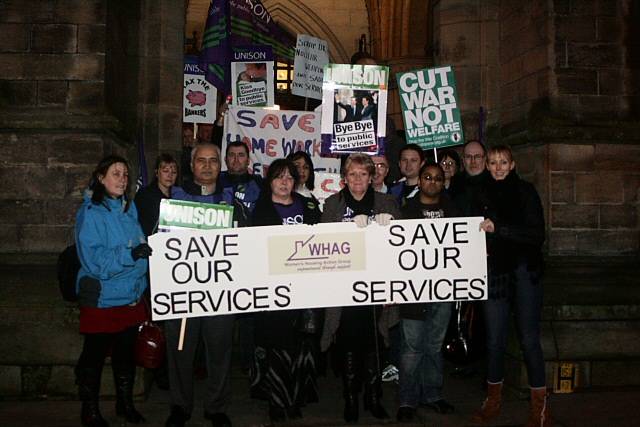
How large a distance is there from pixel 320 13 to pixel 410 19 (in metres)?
3.11

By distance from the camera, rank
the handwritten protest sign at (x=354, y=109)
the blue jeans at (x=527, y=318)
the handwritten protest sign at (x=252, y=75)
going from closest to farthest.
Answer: the blue jeans at (x=527, y=318), the handwritten protest sign at (x=354, y=109), the handwritten protest sign at (x=252, y=75)

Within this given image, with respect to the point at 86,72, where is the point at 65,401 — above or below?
below

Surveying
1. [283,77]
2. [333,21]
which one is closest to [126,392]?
[333,21]

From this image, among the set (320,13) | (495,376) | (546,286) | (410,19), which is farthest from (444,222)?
(320,13)

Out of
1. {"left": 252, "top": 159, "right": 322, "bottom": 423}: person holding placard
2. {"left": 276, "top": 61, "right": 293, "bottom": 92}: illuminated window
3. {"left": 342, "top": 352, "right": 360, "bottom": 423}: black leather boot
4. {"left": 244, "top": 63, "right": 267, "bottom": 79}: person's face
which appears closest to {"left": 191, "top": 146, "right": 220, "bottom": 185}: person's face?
{"left": 252, "top": 159, "right": 322, "bottom": 423}: person holding placard

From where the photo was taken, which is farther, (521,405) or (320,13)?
(320,13)

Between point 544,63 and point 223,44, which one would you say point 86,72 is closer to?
point 223,44

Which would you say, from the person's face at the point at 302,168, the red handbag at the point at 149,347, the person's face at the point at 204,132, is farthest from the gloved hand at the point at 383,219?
the person's face at the point at 204,132

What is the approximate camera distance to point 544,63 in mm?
6730

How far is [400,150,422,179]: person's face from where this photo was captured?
20.2ft

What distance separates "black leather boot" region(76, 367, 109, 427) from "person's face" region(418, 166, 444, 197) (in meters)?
2.72

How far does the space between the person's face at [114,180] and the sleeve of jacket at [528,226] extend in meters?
2.70

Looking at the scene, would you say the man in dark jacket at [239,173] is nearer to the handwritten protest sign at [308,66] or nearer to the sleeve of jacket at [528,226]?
the sleeve of jacket at [528,226]

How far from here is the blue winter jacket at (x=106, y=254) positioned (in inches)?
184
